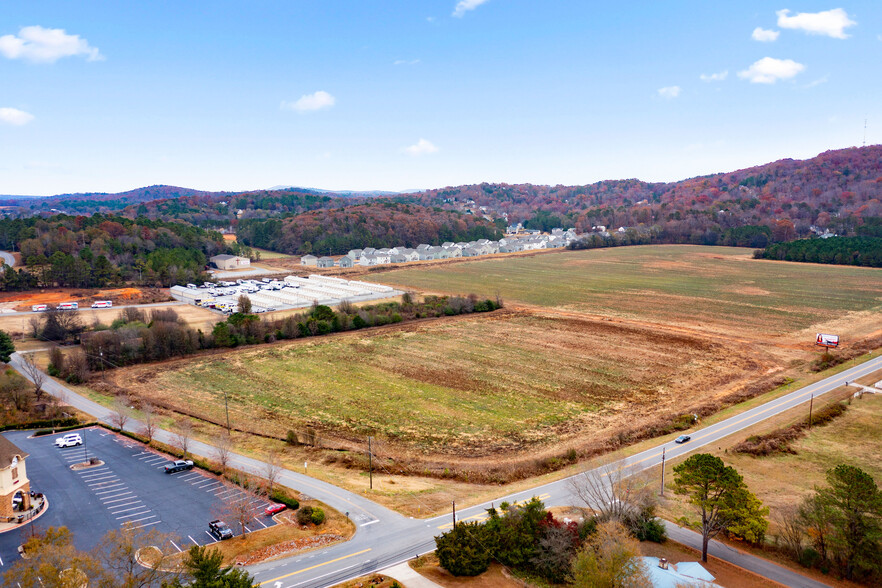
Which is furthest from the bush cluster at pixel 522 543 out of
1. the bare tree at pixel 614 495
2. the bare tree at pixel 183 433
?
the bare tree at pixel 183 433

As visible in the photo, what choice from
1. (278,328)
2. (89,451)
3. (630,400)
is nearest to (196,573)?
(89,451)

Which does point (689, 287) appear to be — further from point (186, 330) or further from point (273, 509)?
point (273, 509)

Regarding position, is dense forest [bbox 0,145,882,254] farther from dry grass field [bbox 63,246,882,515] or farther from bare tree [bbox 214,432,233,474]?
bare tree [bbox 214,432,233,474]

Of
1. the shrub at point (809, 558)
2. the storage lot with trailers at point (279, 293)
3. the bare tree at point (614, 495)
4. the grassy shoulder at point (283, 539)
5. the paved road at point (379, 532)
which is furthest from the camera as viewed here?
the storage lot with trailers at point (279, 293)

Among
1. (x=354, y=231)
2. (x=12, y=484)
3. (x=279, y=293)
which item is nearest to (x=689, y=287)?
(x=279, y=293)

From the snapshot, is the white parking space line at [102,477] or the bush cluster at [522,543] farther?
the white parking space line at [102,477]

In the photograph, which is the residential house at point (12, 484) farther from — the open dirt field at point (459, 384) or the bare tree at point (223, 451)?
the open dirt field at point (459, 384)
